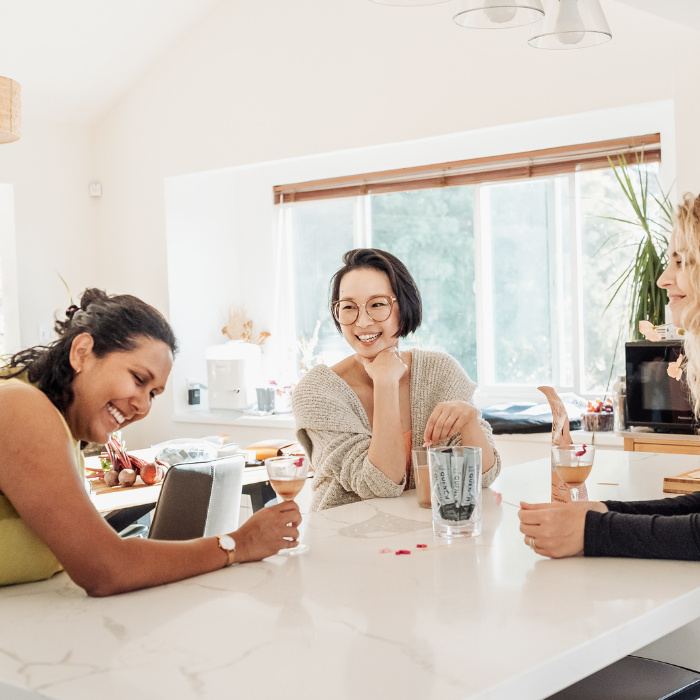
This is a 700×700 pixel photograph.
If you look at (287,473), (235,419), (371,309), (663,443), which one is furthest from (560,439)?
(235,419)

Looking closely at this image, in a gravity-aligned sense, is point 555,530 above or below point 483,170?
below

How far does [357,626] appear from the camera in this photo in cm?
95

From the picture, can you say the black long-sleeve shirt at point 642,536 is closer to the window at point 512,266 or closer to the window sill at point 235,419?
the window at point 512,266

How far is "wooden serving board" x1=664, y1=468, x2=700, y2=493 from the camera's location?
1629 millimetres

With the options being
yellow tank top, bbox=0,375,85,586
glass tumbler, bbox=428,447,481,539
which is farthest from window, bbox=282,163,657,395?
yellow tank top, bbox=0,375,85,586

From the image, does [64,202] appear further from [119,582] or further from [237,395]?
[119,582]

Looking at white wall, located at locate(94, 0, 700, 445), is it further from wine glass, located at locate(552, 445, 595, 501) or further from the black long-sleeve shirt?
the black long-sleeve shirt

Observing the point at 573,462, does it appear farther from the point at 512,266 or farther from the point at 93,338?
the point at 512,266

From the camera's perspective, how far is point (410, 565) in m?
1.20

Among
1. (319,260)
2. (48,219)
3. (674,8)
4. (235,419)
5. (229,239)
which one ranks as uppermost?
(674,8)

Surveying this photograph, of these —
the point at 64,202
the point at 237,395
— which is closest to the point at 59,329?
the point at 237,395

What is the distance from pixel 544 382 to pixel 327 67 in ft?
6.77

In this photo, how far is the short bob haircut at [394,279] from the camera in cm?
214

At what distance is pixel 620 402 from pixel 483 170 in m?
1.71
